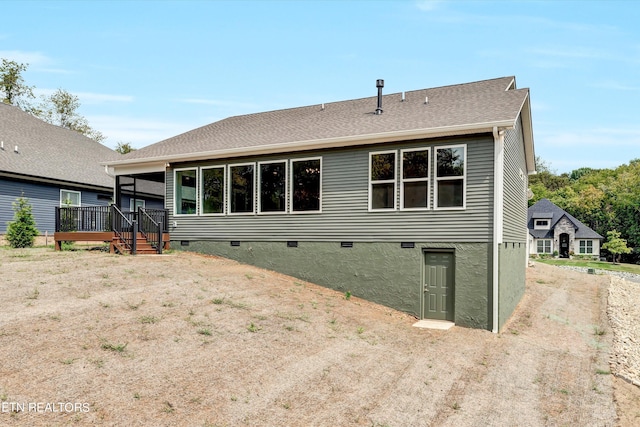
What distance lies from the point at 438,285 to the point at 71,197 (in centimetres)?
1982

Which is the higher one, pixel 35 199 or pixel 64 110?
pixel 64 110

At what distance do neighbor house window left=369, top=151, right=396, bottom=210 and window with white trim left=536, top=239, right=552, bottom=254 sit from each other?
45571mm

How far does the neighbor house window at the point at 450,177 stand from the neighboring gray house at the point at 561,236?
43.5 metres

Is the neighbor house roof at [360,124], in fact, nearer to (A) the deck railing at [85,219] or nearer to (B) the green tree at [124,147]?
(A) the deck railing at [85,219]

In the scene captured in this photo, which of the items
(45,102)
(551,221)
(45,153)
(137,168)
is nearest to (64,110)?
(45,102)

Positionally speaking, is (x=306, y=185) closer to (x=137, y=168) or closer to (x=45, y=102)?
(x=137, y=168)

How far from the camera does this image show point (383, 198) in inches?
513

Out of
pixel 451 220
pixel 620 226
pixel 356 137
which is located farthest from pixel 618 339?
pixel 620 226

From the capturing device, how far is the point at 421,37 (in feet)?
A: 49.9

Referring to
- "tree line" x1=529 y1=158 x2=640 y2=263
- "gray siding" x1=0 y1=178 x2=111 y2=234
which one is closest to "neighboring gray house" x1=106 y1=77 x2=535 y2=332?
"gray siding" x1=0 y1=178 x2=111 y2=234

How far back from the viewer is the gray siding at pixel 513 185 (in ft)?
42.0

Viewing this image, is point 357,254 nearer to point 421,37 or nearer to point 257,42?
point 421,37

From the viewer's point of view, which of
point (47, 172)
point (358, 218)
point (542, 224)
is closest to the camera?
point (358, 218)

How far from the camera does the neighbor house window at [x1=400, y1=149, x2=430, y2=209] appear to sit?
1248 cm
